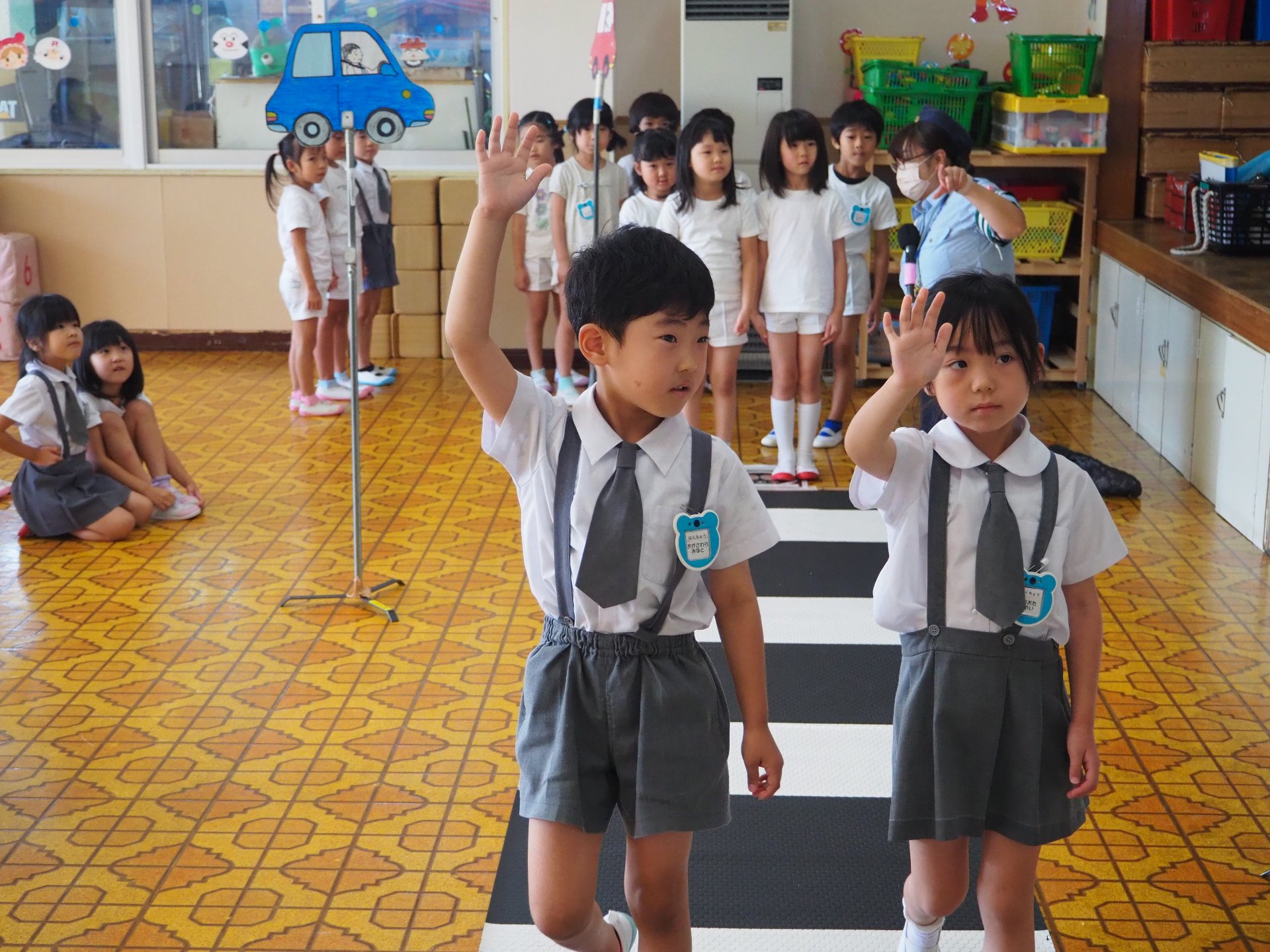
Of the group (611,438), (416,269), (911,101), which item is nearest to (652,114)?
(911,101)

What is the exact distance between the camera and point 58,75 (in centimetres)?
764

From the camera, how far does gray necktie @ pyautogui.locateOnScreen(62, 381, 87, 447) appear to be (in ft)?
14.8

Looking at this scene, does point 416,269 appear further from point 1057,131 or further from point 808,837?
point 808,837

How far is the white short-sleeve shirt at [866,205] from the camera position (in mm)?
5637

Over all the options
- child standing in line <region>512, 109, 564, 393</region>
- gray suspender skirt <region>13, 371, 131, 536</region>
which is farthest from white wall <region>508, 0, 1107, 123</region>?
gray suspender skirt <region>13, 371, 131, 536</region>

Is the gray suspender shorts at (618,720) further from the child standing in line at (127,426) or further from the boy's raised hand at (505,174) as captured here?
Answer: the child standing in line at (127,426)

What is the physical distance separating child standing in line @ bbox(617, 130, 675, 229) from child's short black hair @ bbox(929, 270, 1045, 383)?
329 cm

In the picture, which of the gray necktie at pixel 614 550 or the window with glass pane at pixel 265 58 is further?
the window with glass pane at pixel 265 58

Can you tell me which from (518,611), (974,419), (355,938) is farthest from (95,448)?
(974,419)

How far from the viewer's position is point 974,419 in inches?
74.2

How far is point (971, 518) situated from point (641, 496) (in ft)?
1.49

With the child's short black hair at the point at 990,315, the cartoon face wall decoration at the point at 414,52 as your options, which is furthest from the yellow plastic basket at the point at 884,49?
the child's short black hair at the point at 990,315

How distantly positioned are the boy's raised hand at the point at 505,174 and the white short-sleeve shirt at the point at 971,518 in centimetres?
58

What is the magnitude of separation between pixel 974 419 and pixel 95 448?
11.7ft
